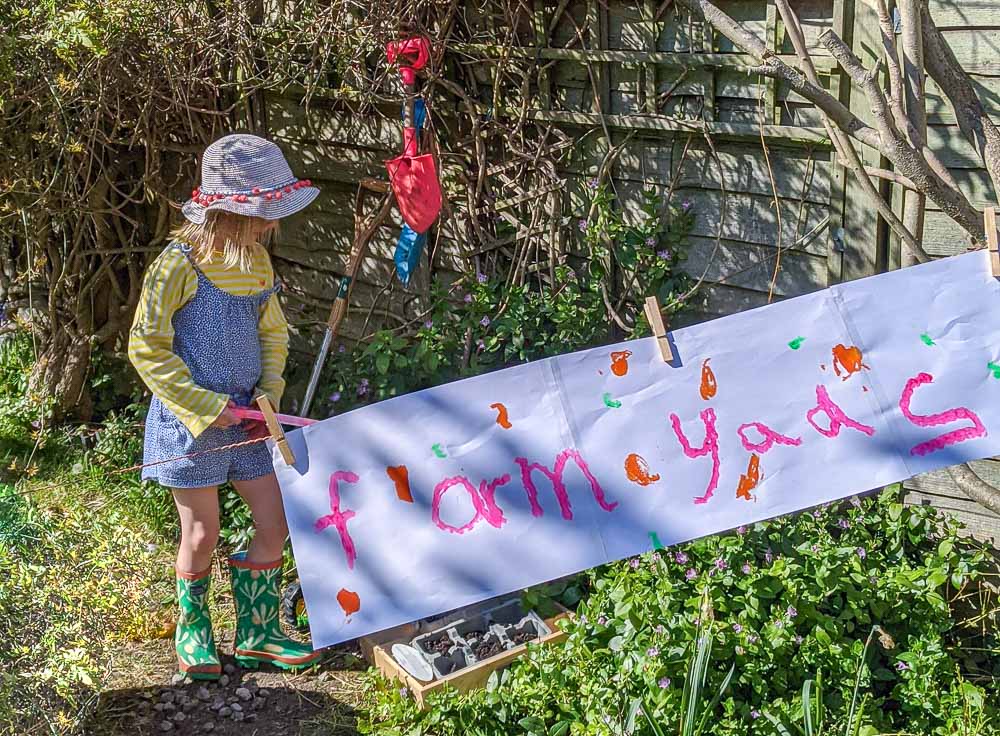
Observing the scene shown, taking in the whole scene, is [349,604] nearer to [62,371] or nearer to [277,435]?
[277,435]

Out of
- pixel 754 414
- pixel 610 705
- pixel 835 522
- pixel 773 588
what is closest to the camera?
pixel 754 414

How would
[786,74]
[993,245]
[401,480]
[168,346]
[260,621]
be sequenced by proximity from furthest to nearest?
1. [260,621]
2. [168,346]
3. [401,480]
4. [993,245]
5. [786,74]

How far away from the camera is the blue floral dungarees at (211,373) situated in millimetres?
3113

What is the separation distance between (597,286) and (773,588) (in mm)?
1519

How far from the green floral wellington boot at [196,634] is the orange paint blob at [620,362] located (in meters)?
1.54

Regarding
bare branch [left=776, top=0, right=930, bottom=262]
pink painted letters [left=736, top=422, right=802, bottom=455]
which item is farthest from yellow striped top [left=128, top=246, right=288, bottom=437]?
bare branch [left=776, top=0, right=930, bottom=262]

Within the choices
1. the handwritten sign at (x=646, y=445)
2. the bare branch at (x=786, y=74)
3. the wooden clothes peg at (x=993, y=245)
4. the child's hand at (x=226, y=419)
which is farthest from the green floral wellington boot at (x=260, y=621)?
the wooden clothes peg at (x=993, y=245)

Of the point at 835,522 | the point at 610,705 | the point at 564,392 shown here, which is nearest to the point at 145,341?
the point at 564,392

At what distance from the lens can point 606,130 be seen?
13.1 feet

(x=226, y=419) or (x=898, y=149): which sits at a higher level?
(x=898, y=149)

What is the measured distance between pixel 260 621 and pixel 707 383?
1.71 m

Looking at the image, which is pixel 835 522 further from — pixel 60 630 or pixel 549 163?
pixel 60 630

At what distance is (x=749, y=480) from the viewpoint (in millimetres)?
2486

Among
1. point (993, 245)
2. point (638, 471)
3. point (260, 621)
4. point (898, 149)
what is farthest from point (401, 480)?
point (993, 245)
